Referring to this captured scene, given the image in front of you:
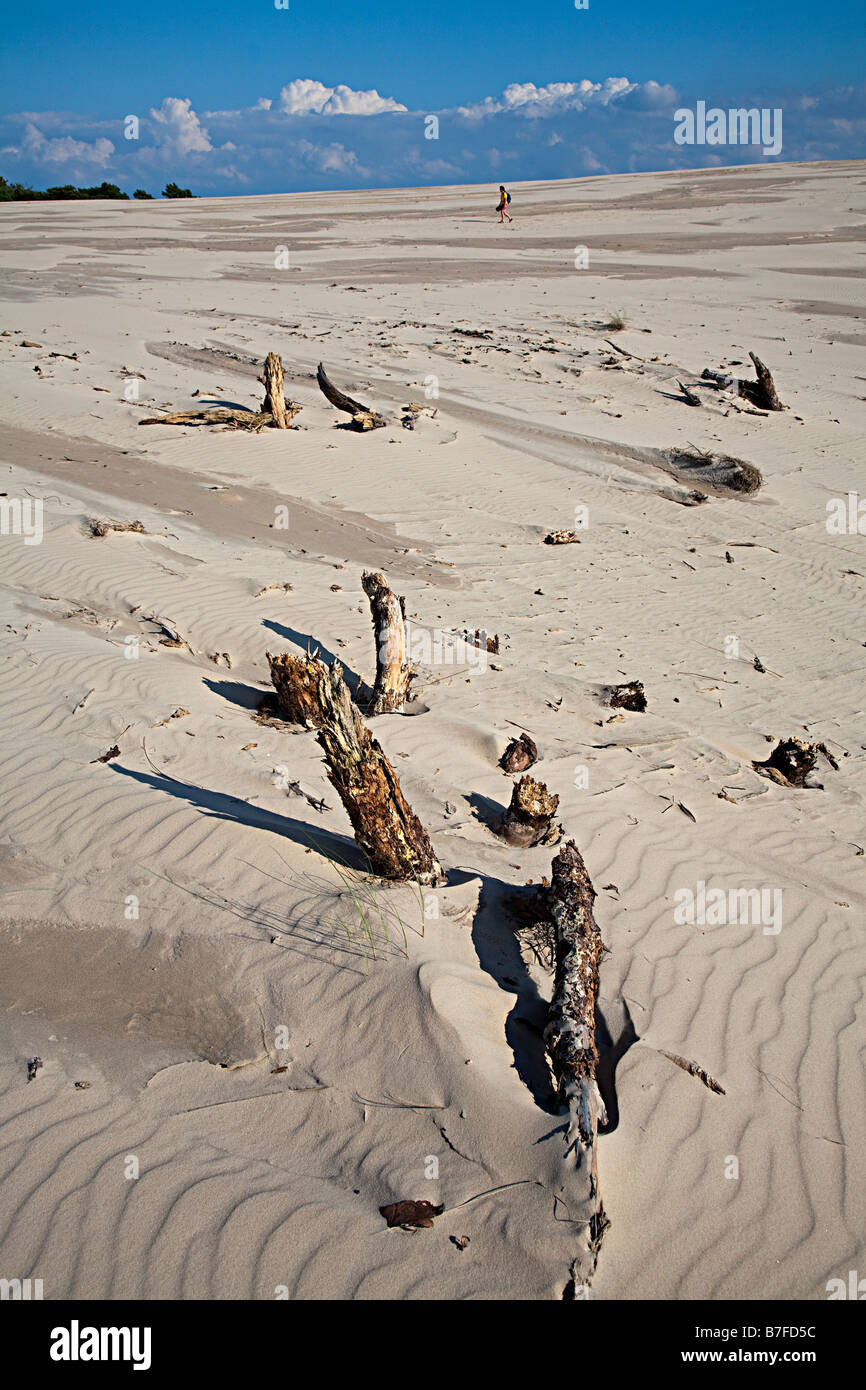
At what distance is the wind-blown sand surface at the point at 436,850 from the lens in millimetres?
2990

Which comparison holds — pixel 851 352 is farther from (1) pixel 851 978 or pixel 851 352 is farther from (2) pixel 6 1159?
(2) pixel 6 1159

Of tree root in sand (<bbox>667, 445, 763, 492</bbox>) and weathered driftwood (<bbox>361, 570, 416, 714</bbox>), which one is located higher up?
tree root in sand (<bbox>667, 445, 763, 492</bbox>)

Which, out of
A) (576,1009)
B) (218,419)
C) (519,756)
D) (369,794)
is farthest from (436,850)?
(218,419)

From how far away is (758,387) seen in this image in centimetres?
1521

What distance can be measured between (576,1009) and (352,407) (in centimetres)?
1206

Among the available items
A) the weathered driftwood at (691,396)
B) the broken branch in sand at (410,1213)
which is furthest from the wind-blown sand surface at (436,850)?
the weathered driftwood at (691,396)

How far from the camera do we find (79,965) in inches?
156

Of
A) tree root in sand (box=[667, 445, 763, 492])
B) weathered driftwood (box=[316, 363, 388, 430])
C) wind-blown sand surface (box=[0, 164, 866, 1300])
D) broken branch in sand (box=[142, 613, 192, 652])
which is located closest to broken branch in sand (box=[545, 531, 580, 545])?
wind-blown sand surface (box=[0, 164, 866, 1300])

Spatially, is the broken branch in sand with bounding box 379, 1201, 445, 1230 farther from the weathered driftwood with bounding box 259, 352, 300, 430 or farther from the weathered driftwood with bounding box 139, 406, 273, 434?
the weathered driftwood with bounding box 259, 352, 300, 430

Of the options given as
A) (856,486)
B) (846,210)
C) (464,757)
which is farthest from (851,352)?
(846,210)

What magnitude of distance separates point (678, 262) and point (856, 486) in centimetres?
1923

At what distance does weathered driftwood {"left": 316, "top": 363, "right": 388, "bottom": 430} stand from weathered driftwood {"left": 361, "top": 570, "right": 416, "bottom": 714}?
785 centimetres

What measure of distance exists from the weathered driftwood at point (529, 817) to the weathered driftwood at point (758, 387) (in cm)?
1250

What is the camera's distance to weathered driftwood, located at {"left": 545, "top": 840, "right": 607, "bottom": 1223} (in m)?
3.08
